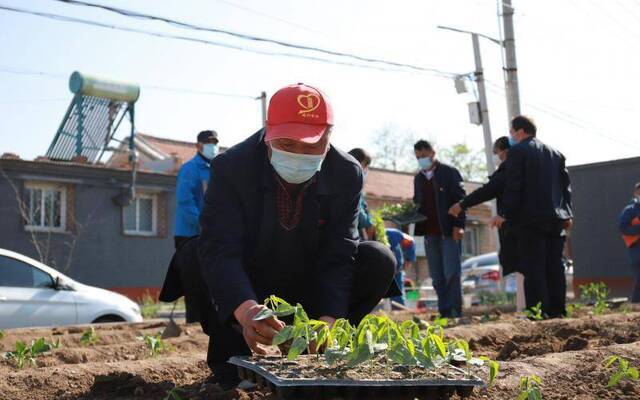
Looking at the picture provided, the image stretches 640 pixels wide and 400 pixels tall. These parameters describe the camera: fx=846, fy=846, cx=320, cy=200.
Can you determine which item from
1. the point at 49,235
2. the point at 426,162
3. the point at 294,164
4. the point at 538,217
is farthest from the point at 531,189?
the point at 49,235

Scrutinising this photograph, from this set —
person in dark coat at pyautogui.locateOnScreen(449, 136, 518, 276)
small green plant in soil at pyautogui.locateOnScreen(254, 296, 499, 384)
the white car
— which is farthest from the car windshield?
small green plant in soil at pyautogui.locateOnScreen(254, 296, 499, 384)

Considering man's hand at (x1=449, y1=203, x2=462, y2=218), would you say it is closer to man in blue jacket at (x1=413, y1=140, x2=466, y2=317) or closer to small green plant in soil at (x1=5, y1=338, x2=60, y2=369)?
man in blue jacket at (x1=413, y1=140, x2=466, y2=317)

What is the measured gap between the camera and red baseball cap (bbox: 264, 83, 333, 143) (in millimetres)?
3479

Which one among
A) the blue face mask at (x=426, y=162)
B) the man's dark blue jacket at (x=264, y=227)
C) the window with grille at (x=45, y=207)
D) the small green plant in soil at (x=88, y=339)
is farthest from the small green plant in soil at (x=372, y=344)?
the window with grille at (x=45, y=207)

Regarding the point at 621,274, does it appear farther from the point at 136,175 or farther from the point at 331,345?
the point at 331,345

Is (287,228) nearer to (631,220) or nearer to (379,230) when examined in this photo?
(379,230)

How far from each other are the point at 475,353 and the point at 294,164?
2.15 meters

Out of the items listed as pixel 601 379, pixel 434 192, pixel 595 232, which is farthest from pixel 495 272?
pixel 601 379

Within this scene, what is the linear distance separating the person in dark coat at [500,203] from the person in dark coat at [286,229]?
409 centimetres

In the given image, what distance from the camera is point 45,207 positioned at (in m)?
21.1

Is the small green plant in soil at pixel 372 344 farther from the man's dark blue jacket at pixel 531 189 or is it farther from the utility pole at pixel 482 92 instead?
the utility pole at pixel 482 92

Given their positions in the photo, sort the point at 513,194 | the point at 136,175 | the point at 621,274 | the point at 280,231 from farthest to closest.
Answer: the point at 136,175, the point at 621,274, the point at 513,194, the point at 280,231

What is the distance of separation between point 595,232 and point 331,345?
684 inches

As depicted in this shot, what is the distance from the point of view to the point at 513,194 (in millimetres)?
7777
